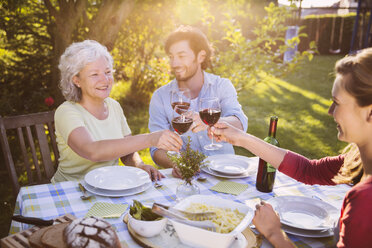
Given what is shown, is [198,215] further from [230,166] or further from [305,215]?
[230,166]

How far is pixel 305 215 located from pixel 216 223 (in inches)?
24.7

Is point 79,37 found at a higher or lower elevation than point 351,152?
higher

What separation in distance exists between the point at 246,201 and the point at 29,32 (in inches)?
194

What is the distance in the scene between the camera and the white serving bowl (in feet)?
4.44

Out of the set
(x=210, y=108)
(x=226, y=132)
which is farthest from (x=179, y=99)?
(x=226, y=132)

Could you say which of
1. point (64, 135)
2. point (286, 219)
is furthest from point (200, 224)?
point (64, 135)

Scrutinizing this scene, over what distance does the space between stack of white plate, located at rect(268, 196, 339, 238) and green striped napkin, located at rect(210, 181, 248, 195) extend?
0.24 metres

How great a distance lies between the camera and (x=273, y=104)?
338 inches

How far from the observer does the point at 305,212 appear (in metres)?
1.69

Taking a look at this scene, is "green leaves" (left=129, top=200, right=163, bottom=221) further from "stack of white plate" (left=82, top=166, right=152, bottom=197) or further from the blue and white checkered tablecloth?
"stack of white plate" (left=82, top=166, right=152, bottom=197)

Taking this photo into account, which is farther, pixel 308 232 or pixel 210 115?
pixel 210 115

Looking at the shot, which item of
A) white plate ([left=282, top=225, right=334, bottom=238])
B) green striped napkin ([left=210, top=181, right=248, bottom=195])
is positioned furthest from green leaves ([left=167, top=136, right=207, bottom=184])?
white plate ([left=282, top=225, right=334, bottom=238])

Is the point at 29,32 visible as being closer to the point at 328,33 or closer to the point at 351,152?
the point at 351,152

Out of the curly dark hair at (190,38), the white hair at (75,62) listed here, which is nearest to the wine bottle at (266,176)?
the white hair at (75,62)
